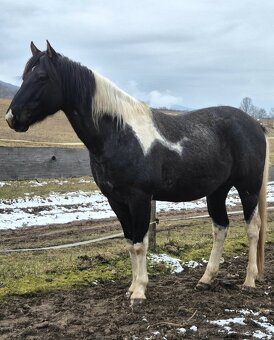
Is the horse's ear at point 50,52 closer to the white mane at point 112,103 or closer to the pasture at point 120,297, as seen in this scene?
the white mane at point 112,103

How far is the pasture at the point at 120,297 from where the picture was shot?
400 centimetres

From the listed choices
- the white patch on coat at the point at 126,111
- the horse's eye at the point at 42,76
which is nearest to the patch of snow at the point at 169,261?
the white patch on coat at the point at 126,111

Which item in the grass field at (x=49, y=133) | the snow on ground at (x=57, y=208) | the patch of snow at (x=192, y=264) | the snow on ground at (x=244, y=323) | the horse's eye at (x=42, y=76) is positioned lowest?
the snow on ground at (x=57, y=208)

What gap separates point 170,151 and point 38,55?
5.64 ft

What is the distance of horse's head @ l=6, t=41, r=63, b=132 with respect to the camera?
4.42m

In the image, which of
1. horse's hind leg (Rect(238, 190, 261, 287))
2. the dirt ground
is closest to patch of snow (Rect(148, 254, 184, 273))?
the dirt ground

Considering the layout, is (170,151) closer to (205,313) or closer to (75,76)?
(75,76)

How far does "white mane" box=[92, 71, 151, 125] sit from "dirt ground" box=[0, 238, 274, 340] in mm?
1952

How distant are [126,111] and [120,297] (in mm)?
2055

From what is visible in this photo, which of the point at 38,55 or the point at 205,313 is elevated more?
the point at 38,55

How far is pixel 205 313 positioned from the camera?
4.41 m

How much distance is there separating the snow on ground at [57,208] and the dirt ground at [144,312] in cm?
527

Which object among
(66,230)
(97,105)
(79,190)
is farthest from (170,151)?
(79,190)

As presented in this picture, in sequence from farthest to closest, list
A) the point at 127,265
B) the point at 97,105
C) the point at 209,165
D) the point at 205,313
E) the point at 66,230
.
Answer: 1. the point at 66,230
2. the point at 127,265
3. the point at 209,165
4. the point at 97,105
5. the point at 205,313
